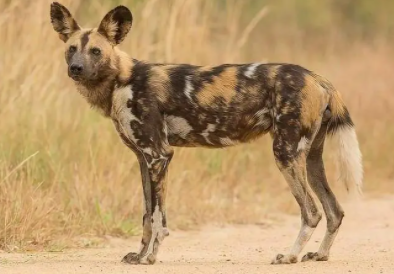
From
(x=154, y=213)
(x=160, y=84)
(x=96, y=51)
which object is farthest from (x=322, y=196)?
(x=96, y=51)

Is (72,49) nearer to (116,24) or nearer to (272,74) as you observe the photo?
(116,24)

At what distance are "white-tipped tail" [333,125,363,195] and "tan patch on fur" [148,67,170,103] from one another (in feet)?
2.87

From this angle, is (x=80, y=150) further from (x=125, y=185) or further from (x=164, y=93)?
(x=164, y=93)

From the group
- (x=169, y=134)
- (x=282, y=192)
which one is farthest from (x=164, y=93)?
(x=282, y=192)

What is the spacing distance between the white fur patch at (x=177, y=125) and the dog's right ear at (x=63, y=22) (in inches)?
27.3

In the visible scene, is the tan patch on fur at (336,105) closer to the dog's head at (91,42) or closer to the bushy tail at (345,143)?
the bushy tail at (345,143)

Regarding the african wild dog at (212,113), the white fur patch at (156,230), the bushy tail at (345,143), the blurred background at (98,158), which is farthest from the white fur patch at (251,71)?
the blurred background at (98,158)

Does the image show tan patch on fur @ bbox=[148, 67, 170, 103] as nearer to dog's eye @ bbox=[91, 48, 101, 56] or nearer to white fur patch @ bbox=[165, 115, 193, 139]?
white fur patch @ bbox=[165, 115, 193, 139]

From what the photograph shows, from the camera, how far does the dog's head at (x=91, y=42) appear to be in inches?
197

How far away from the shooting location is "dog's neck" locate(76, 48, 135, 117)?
16.8 ft

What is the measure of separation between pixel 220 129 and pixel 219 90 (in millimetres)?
194

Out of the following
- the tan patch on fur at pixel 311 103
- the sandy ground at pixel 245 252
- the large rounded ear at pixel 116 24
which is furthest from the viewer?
the large rounded ear at pixel 116 24

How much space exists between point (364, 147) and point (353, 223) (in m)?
1.70

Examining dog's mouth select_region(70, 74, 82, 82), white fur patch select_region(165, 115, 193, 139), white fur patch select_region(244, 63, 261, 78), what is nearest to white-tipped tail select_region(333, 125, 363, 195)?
white fur patch select_region(244, 63, 261, 78)
